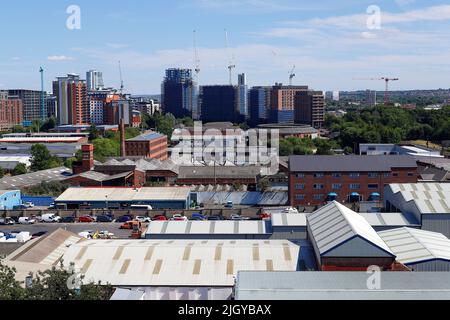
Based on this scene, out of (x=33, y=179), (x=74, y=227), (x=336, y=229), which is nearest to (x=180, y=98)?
(x=33, y=179)

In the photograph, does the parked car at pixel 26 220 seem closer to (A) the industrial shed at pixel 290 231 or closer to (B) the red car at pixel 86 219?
(B) the red car at pixel 86 219

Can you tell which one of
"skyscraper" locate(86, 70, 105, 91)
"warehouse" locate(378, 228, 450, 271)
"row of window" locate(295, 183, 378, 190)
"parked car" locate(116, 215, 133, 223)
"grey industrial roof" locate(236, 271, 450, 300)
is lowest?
"parked car" locate(116, 215, 133, 223)

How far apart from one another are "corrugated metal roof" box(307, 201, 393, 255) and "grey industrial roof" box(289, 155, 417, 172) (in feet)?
17.6

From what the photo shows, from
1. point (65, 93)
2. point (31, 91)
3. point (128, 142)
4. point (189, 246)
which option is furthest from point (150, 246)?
point (31, 91)

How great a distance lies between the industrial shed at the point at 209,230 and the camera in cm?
1014

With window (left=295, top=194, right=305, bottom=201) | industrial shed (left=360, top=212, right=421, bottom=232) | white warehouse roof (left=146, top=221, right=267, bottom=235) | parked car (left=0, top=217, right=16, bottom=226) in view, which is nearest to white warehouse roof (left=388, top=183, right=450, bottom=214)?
industrial shed (left=360, top=212, right=421, bottom=232)

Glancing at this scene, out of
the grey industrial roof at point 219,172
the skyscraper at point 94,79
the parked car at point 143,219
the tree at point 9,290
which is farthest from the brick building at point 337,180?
the skyscraper at point 94,79

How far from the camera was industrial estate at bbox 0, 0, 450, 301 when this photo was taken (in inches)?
244

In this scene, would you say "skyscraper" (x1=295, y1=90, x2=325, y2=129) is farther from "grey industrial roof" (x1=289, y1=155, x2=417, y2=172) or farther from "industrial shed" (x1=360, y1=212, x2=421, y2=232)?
"industrial shed" (x1=360, y1=212, x2=421, y2=232)

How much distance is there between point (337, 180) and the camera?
15102mm

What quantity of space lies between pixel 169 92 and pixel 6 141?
26.6 metres

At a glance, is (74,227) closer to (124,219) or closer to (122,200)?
(124,219)
